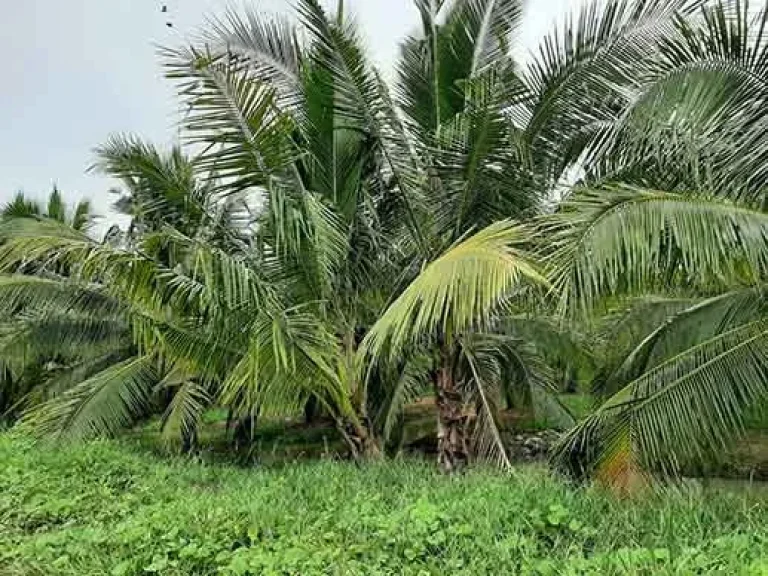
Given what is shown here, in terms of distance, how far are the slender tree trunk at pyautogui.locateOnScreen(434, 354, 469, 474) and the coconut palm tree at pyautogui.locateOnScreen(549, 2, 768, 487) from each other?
1.92 meters

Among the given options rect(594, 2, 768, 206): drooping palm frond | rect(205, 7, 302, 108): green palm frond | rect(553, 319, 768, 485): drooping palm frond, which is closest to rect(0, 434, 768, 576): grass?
rect(553, 319, 768, 485): drooping palm frond

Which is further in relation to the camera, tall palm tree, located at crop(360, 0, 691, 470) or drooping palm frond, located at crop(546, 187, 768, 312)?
tall palm tree, located at crop(360, 0, 691, 470)

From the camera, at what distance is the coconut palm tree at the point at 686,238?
387 centimetres

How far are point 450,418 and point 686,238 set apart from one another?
365 centimetres

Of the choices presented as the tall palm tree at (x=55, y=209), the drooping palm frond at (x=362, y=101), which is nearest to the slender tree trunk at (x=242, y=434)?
the drooping palm frond at (x=362, y=101)

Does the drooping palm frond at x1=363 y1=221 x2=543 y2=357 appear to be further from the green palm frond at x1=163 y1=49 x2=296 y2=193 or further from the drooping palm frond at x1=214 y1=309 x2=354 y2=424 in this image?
the green palm frond at x1=163 y1=49 x2=296 y2=193

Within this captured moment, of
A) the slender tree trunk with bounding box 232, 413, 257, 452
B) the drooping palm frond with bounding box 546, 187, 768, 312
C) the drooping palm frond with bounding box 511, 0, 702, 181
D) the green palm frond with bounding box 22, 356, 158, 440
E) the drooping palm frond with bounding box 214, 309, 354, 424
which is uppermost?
the drooping palm frond with bounding box 511, 0, 702, 181

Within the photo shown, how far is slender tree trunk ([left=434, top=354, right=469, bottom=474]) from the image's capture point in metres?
6.96

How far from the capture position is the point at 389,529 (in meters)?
3.87

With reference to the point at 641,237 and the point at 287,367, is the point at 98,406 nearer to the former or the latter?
the point at 287,367

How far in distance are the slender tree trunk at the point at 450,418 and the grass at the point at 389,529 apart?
3.95ft

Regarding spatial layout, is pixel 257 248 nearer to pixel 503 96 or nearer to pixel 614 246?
pixel 503 96

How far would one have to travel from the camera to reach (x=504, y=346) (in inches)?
309

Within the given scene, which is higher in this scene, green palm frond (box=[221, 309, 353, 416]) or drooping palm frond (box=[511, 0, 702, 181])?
drooping palm frond (box=[511, 0, 702, 181])
